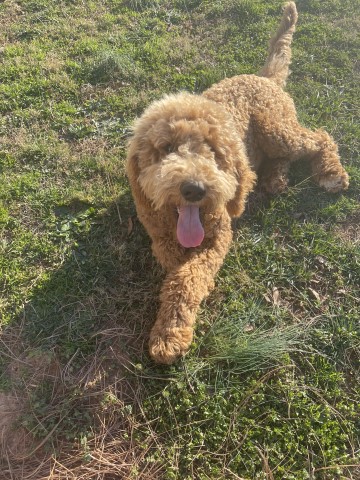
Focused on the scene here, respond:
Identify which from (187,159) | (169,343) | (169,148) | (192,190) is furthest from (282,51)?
(169,343)

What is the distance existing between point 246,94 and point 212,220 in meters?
1.68

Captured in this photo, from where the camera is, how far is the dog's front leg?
2.78 m

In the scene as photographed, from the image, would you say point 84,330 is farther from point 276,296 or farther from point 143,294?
point 276,296

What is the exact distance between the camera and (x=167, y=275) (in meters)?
3.21

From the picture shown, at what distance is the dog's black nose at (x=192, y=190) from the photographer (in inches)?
105

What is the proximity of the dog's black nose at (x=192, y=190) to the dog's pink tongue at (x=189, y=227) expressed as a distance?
7.9 inches

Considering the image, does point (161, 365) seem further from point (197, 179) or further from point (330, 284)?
point (330, 284)

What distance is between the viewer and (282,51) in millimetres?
4754

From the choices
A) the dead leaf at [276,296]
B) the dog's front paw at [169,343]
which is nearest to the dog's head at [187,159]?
the dog's front paw at [169,343]

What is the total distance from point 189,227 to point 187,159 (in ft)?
1.80

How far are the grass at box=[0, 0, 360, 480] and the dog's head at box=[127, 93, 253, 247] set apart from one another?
82 cm

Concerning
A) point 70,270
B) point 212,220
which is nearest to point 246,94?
point 212,220

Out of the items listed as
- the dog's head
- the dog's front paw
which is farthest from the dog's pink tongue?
the dog's front paw

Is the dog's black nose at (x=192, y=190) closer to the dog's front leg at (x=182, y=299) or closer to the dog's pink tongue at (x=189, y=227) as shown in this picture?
the dog's pink tongue at (x=189, y=227)
